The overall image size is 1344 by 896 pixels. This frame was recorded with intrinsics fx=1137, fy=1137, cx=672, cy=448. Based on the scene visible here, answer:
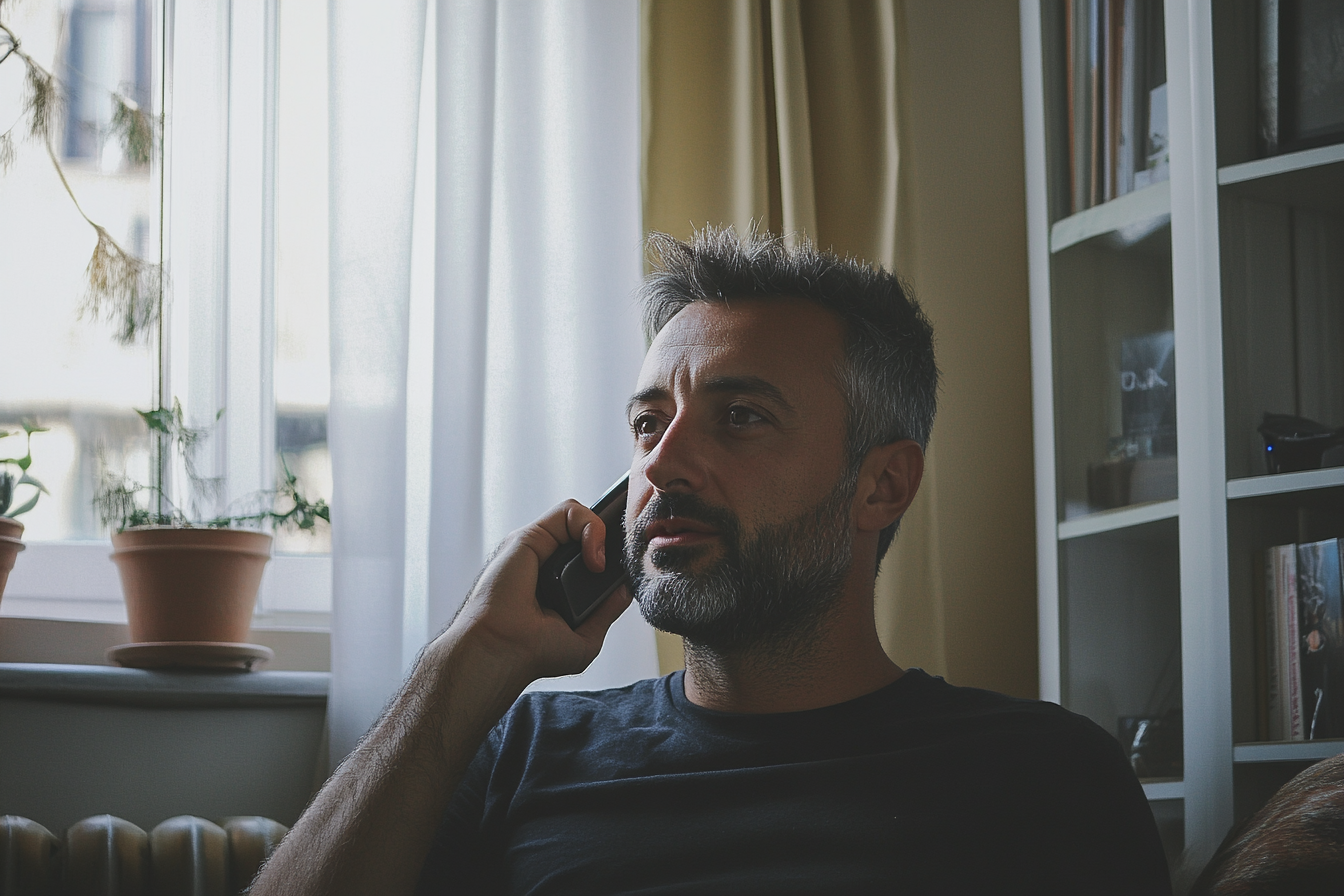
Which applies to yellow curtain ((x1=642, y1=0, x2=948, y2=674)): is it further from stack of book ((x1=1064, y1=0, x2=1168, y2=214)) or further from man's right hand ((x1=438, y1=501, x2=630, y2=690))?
man's right hand ((x1=438, y1=501, x2=630, y2=690))

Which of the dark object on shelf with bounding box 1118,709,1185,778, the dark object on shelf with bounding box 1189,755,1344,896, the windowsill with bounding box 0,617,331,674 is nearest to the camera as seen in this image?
the dark object on shelf with bounding box 1189,755,1344,896

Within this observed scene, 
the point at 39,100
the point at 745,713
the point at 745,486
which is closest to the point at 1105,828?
the point at 745,713

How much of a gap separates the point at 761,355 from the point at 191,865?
3.03 ft

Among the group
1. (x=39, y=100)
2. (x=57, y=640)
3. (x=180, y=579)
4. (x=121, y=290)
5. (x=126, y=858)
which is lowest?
(x=126, y=858)

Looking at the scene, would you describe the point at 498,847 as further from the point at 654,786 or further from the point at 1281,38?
the point at 1281,38

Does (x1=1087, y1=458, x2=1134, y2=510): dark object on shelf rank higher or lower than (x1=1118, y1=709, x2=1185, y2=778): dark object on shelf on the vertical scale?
higher

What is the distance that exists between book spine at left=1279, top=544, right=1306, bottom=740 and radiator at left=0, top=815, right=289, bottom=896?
51.9 inches

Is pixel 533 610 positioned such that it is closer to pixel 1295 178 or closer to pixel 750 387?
pixel 750 387

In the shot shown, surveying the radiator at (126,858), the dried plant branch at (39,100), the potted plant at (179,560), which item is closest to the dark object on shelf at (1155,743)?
the radiator at (126,858)

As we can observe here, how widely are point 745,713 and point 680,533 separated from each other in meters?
0.23

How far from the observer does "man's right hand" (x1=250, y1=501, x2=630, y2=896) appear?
1174 mm

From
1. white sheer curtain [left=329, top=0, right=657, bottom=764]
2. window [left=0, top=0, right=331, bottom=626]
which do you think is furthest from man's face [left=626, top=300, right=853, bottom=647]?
window [left=0, top=0, right=331, bottom=626]

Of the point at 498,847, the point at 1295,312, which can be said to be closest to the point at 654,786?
the point at 498,847

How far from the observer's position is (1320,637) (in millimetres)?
1474
